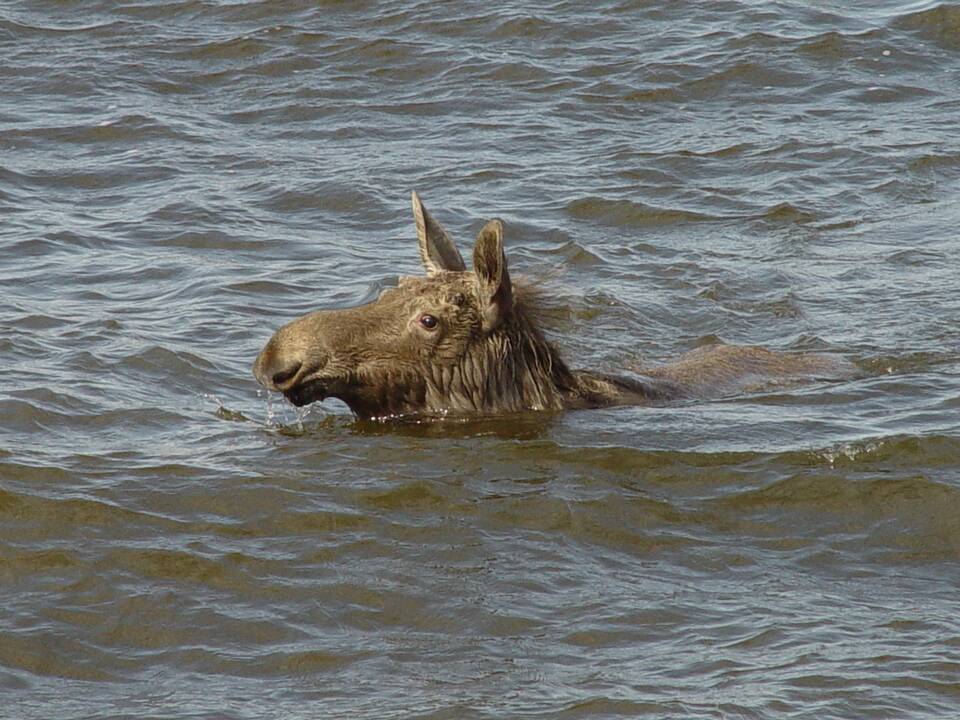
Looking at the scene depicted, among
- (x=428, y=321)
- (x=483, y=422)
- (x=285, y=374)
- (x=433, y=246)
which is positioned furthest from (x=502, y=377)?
(x=285, y=374)

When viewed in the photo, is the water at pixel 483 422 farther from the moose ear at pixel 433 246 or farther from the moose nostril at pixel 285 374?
the moose ear at pixel 433 246

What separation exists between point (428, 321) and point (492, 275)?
0.42 metres

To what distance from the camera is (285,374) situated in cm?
889

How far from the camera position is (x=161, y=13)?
19.7 meters

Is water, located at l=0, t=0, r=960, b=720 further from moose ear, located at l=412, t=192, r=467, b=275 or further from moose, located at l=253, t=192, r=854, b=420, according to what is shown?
moose ear, located at l=412, t=192, r=467, b=275

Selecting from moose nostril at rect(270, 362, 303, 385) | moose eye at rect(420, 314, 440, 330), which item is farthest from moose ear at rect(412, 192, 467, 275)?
moose nostril at rect(270, 362, 303, 385)

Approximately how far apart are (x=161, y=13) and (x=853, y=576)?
46.2 ft

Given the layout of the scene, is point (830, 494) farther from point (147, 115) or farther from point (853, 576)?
point (147, 115)

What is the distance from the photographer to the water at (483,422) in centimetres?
669

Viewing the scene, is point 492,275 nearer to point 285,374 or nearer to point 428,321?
point 428,321

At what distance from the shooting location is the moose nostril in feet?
29.1

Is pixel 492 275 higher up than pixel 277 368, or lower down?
higher up

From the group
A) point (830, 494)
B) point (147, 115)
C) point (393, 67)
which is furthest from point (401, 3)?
point (830, 494)

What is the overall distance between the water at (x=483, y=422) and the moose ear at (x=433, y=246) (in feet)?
2.60
